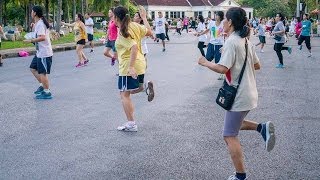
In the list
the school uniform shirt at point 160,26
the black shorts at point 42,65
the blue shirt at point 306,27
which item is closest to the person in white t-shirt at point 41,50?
the black shorts at point 42,65

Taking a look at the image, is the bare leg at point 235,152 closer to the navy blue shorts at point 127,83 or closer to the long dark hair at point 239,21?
the long dark hair at point 239,21

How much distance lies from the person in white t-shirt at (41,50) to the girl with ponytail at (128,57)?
3052 millimetres

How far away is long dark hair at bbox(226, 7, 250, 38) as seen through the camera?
14.6ft

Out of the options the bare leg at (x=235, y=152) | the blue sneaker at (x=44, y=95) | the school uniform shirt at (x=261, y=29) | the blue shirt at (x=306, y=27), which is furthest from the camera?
the school uniform shirt at (x=261, y=29)

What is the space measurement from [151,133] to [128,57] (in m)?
1.12

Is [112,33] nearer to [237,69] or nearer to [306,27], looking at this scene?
[237,69]

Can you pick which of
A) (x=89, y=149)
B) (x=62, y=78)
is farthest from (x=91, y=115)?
(x=62, y=78)

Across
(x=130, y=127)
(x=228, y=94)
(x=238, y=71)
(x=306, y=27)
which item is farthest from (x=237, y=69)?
(x=306, y=27)

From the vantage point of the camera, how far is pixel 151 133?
6.82 metres

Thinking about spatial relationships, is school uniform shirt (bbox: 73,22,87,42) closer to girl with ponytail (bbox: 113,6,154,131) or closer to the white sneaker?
girl with ponytail (bbox: 113,6,154,131)

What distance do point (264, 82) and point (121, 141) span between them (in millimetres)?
6300

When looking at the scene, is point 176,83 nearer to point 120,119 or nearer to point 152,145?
point 120,119

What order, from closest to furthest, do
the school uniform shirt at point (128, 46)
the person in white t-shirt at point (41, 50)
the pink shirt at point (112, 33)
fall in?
1. the school uniform shirt at point (128, 46)
2. the person in white t-shirt at point (41, 50)
3. the pink shirt at point (112, 33)

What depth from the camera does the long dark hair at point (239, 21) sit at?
14.6 ft
